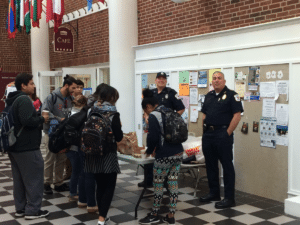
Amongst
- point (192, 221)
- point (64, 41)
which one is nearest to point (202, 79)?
point (192, 221)

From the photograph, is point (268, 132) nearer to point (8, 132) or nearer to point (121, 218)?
point (121, 218)

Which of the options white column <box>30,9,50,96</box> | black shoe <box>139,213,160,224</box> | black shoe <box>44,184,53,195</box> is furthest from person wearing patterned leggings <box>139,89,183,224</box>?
white column <box>30,9,50,96</box>

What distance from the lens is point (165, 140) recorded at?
4004 millimetres

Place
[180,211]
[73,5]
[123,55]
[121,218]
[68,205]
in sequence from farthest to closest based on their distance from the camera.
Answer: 1. [73,5]
2. [123,55]
3. [68,205]
4. [180,211]
5. [121,218]

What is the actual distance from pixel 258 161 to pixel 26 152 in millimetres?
3161

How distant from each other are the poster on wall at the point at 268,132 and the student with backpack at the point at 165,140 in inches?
65.7

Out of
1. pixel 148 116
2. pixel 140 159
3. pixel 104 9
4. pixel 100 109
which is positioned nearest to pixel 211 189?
pixel 140 159

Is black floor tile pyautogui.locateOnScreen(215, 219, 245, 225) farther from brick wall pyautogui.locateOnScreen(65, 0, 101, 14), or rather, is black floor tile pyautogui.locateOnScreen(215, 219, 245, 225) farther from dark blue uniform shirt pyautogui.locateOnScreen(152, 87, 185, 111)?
brick wall pyautogui.locateOnScreen(65, 0, 101, 14)

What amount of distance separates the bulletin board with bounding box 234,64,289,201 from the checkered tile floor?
15 centimetres

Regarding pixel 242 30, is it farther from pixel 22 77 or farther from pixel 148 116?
pixel 22 77

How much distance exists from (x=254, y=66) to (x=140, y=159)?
221 cm

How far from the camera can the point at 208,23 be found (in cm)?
635

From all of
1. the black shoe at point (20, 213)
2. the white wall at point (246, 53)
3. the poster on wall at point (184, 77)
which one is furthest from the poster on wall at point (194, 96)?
the black shoe at point (20, 213)

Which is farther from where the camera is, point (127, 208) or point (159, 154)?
point (127, 208)
